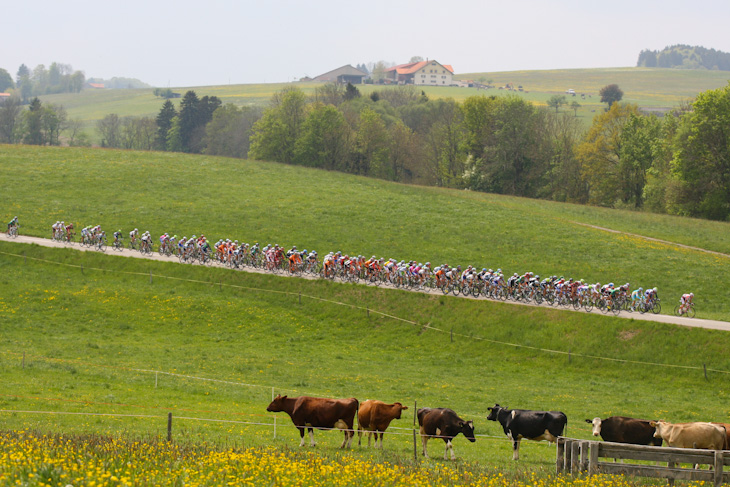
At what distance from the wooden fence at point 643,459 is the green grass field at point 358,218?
28.0m

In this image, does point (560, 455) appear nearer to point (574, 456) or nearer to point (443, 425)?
point (574, 456)

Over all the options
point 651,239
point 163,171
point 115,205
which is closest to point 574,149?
point 651,239

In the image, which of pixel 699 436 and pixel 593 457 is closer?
pixel 593 457

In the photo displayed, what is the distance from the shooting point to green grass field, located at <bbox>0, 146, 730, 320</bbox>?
5384cm

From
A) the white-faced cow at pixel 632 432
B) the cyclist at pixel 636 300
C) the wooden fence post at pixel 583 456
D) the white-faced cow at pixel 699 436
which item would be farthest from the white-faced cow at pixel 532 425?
the cyclist at pixel 636 300

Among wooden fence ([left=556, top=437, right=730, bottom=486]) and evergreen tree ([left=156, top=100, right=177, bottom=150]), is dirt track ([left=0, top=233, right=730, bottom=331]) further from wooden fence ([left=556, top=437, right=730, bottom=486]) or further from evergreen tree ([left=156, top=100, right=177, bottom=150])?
evergreen tree ([left=156, top=100, right=177, bottom=150])

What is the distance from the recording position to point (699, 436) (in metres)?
18.3

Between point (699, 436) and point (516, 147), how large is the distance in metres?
79.6

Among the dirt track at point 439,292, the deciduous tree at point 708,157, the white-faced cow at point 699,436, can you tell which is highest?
the deciduous tree at point 708,157

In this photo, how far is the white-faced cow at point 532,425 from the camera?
19.6m

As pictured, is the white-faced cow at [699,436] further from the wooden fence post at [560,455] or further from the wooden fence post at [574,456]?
the wooden fence post at [574,456]

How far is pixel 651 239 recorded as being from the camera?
2458 inches

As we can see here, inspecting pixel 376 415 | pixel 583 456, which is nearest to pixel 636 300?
pixel 376 415

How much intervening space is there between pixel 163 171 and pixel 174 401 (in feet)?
198
